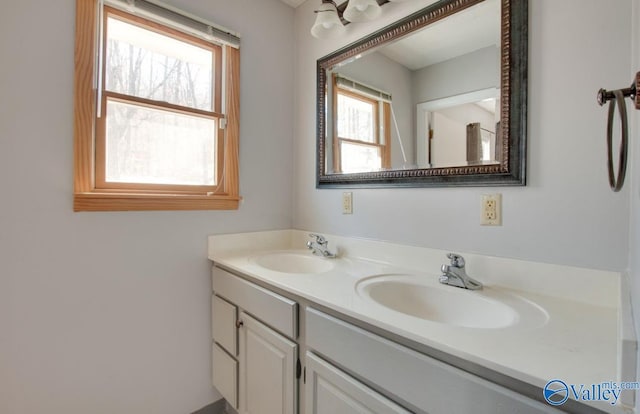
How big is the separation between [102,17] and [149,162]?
0.64m

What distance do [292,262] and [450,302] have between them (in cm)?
88

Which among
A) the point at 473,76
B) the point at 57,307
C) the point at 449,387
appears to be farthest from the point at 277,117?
the point at 449,387

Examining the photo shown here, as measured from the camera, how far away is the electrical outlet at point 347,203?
1591 millimetres

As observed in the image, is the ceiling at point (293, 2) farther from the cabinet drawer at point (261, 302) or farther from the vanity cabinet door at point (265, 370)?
the vanity cabinet door at point (265, 370)

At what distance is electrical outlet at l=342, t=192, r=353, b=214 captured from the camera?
159cm

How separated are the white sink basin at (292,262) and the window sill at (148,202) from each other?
35 centimetres

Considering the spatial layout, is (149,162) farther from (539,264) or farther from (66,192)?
(539,264)

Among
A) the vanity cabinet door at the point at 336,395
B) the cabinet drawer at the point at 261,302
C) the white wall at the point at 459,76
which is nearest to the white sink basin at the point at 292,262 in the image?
the cabinet drawer at the point at 261,302

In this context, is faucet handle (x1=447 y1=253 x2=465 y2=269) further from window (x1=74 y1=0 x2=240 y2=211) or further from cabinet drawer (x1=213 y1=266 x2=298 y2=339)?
window (x1=74 y1=0 x2=240 y2=211)

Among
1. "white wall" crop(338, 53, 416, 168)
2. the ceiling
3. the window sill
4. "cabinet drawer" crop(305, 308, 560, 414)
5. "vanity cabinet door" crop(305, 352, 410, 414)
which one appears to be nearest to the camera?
"cabinet drawer" crop(305, 308, 560, 414)

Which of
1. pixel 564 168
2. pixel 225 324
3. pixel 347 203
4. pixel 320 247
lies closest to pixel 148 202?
pixel 225 324

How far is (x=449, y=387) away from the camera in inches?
25.9

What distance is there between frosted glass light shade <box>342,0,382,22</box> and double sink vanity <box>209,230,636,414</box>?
107 centimetres

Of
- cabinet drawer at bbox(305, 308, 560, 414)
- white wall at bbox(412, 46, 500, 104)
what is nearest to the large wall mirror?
white wall at bbox(412, 46, 500, 104)
